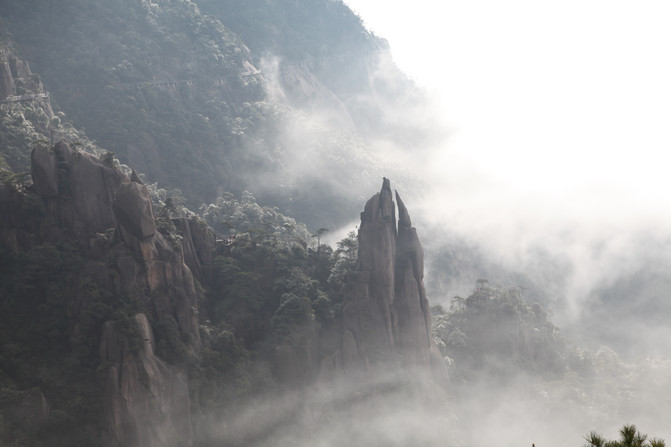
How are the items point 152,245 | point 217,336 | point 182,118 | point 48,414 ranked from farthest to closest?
point 182,118 → point 217,336 → point 152,245 → point 48,414

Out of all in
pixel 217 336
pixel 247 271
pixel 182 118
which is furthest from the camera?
pixel 182 118

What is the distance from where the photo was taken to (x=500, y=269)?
129750mm

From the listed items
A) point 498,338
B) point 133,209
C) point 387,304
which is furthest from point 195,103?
point 133,209

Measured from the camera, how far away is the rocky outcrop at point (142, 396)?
156 ft

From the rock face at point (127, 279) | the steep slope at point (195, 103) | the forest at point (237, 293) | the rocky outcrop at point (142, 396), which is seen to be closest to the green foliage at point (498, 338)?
the forest at point (237, 293)

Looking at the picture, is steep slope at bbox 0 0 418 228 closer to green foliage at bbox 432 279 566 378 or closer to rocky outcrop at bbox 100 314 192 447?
green foliage at bbox 432 279 566 378

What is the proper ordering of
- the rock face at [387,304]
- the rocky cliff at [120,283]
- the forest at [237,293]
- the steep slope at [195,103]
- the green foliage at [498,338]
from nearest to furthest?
the rocky cliff at [120,283] → the forest at [237,293] → the rock face at [387,304] → the green foliage at [498,338] → the steep slope at [195,103]

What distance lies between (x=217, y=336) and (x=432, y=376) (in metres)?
21.5

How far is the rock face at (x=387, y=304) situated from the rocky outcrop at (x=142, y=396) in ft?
55.2

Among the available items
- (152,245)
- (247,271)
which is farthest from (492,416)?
(152,245)

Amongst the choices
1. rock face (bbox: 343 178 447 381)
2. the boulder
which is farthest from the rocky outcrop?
rock face (bbox: 343 178 447 381)

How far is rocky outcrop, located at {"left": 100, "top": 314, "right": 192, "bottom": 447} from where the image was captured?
4759 cm

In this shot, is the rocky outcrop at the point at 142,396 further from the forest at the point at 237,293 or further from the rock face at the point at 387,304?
the rock face at the point at 387,304

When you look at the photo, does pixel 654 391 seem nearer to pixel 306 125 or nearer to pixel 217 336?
pixel 217 336
